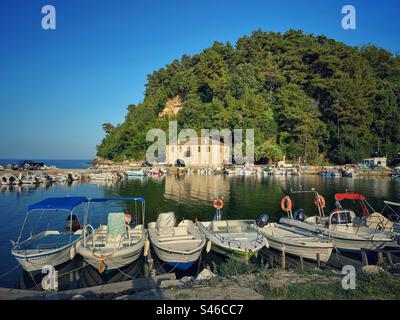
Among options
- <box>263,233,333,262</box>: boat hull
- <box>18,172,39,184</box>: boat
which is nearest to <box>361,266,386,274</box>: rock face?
<box>263,233,333,262</box>: boat hull

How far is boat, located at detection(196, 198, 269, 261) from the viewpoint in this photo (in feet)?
49.6

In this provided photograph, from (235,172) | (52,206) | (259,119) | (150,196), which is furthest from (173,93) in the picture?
(52,206)

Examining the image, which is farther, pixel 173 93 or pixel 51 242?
pixel 173 93

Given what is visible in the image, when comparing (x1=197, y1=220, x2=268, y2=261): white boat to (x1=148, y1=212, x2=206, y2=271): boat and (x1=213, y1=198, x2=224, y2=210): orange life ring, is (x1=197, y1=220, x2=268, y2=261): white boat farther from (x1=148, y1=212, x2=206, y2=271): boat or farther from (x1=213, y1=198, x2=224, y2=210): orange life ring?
(x1=213, y1=198, x2=224, y2=210): orange life ring

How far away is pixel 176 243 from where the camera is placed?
51.7 feet

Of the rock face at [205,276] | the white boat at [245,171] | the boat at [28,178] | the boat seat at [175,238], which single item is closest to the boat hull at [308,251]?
the boat seat at [175,238]

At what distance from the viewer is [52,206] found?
15.3 metres

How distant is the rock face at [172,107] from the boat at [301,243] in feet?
259

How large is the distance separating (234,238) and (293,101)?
66645 millimetres

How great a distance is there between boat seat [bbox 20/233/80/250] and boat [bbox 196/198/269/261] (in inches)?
278

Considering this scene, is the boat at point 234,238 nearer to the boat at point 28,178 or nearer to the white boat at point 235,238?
the white boat at point 235,238

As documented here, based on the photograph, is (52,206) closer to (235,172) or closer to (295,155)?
(235,172)
